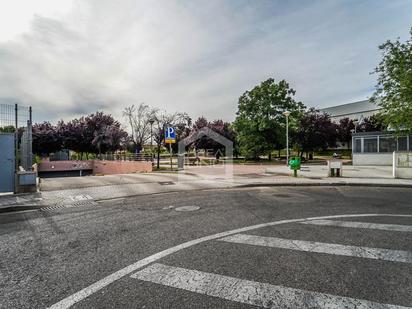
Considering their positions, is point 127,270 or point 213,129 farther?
point 213,129

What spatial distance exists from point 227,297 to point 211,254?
1.25m

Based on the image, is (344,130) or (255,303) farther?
(344,130)

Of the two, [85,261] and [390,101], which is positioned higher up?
[390,101]

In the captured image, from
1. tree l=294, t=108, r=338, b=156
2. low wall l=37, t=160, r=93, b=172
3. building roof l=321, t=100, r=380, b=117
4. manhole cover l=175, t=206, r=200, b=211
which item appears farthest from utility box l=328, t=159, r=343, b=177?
building roof l=321, t=100, r=380, b=117

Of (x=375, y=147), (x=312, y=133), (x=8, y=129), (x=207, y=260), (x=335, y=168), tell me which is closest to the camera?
(x=207, y=260)

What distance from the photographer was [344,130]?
47.3 metres

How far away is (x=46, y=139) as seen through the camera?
139 ft

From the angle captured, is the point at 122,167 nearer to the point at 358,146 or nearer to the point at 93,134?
the point at 93,134

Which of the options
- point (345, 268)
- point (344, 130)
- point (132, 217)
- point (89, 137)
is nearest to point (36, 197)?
point (132, 217)

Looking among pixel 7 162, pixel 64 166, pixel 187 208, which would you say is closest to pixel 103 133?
pixel 64 166

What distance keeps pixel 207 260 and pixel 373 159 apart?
27.6 metres

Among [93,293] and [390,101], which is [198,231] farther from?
[390,101]

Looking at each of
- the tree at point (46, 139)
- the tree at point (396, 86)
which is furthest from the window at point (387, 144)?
the tree at point (46, 139)

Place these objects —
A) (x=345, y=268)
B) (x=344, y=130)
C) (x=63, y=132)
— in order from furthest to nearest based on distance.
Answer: (x=344, y=130), (x=63, y=132), (x=345, y=268)
